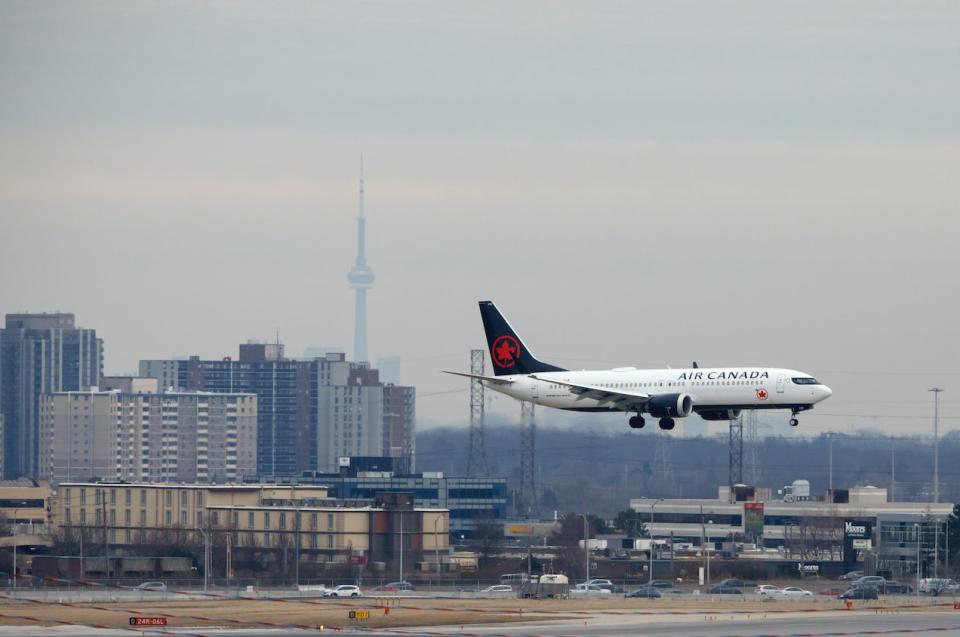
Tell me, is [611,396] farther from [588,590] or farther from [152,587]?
[152,587]

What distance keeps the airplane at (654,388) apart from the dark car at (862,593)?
29066 mm

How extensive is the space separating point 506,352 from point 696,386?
21.5 m

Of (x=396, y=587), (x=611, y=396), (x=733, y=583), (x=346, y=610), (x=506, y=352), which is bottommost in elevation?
(x=733, y=583)

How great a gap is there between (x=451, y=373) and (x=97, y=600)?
A: 102ft

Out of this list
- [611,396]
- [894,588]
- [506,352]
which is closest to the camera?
[611,396]

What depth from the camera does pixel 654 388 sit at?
13825 cm

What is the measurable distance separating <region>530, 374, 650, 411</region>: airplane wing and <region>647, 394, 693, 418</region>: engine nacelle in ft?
4.61

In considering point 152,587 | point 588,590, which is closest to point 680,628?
point 588,590

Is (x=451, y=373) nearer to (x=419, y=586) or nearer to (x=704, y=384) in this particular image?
(x=704, y=384)

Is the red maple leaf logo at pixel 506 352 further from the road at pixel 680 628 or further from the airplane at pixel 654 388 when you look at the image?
the road at pixel 680 628

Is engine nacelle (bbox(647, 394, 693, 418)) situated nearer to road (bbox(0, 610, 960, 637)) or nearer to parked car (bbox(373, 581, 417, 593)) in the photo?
road (bbox(0, 610, 960, 637))

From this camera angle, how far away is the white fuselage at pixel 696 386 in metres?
132

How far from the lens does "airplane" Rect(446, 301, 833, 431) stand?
13225 centimetres

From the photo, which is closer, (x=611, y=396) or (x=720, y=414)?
(x=720, y=414)
